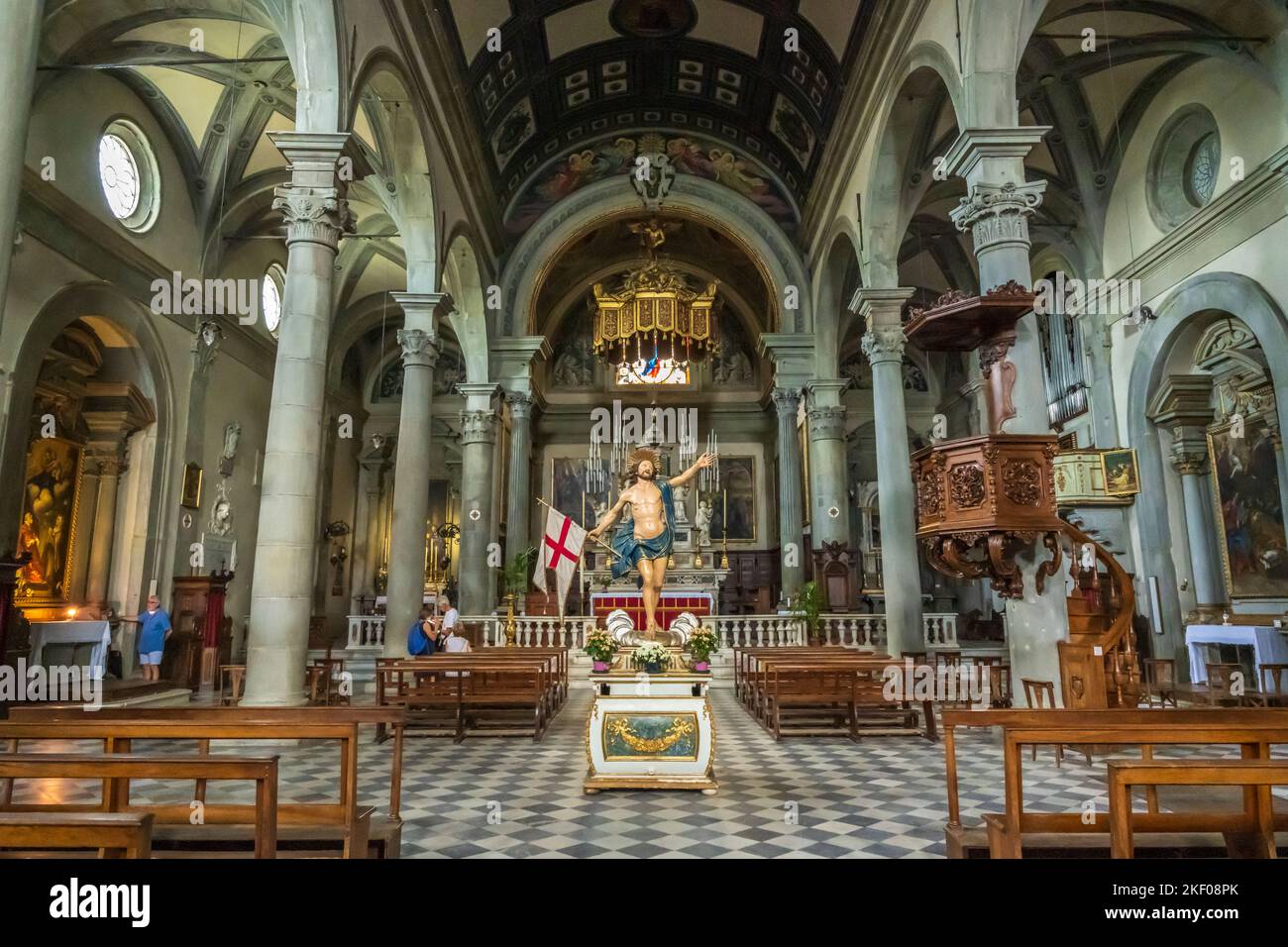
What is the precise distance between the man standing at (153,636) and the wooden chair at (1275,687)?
14.0 meters

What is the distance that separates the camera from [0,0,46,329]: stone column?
410cm

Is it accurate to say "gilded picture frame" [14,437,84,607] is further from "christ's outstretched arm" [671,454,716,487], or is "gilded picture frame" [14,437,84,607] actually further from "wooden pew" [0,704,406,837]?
"christ's outstretched arm" [671,454,716,487]

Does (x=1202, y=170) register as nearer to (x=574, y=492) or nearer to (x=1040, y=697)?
(x=1040, y=697)

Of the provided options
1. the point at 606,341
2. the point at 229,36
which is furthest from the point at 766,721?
the point at 229,36

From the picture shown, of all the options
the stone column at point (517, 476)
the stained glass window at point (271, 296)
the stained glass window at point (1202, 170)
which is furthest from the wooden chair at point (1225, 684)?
the stained glass window at point (271, 296)

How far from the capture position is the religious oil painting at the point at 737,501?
22453 millimetres

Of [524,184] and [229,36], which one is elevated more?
[524,184]

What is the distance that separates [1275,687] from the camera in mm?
9180

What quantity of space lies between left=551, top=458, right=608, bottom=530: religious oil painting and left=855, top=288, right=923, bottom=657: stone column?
11191 millimetres

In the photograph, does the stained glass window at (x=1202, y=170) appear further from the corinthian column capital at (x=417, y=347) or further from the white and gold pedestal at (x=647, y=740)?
the corinthian column capital at (x=417, y=347)

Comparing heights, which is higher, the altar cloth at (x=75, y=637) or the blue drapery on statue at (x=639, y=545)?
the blue drapery on statue at (x=639, y=545)
